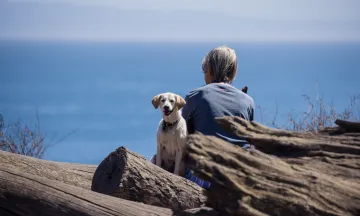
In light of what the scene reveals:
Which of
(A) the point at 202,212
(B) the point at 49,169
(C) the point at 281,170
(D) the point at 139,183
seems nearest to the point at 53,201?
(D) the point at 139,183

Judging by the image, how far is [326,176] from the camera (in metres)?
2.99

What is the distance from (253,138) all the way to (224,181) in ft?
1.28

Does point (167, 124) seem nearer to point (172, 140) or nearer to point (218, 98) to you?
point (172, 140)

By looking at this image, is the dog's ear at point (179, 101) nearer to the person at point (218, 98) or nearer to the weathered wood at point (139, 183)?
the person at point (218, 98)

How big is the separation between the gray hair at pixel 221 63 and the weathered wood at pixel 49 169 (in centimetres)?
160

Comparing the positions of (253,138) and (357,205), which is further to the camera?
(253,138)

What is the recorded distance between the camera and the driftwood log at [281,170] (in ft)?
9.36

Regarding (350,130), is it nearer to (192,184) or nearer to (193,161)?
(193,161)

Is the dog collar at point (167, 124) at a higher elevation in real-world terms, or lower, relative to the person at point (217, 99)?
lower

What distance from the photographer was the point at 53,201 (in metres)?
3.67

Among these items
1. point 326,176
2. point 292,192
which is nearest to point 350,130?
point 326,176

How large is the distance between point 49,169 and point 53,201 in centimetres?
139

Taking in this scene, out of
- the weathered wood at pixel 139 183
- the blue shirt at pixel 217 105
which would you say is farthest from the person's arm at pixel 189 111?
the weathered wood at pixel 139 183

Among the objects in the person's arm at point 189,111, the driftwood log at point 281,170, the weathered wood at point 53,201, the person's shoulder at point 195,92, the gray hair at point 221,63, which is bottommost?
the weathered wood at point 53,201
